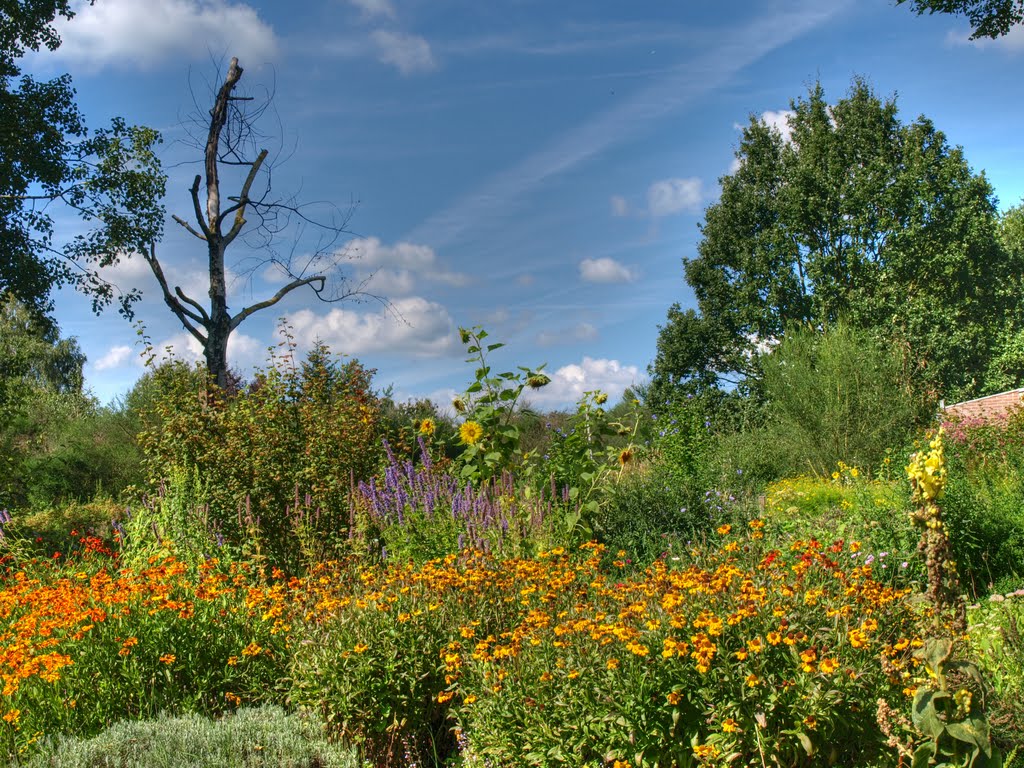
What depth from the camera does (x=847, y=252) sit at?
1975 cm

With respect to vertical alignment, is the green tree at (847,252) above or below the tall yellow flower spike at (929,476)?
above

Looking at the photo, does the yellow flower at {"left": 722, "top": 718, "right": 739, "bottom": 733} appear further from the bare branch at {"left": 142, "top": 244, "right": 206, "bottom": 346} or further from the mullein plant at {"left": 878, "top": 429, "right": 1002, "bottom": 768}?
the bare branch at {"left": 142, "top": 244, "right": 206, "bottom": 346}

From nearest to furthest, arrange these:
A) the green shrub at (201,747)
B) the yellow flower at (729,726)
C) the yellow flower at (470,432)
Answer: the yellow flower at (729,726)
the green shrub at (201,747)
the yellow flower at (470,432)

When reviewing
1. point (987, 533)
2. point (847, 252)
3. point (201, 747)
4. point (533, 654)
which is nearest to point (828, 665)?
point (533, 654)

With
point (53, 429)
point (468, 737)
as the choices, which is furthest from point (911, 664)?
point (53, 429)

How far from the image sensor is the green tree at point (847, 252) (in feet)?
63.7

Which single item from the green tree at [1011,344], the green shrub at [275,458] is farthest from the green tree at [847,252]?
the green shrub at [275,458]

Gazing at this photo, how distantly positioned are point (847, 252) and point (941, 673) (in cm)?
1934

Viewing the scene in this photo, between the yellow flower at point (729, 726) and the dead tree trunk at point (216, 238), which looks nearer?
the yellow flower at point (729, 726)

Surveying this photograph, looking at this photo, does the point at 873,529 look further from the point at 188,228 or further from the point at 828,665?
the point at 188,228

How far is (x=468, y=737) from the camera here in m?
3.07

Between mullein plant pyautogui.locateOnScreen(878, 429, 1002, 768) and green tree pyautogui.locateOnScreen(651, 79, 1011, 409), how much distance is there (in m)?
17.7

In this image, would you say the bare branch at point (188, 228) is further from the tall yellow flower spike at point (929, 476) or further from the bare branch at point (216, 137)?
the tall yellow flower spike at point (929, 476)

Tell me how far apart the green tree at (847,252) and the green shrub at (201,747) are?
18.4 meters
